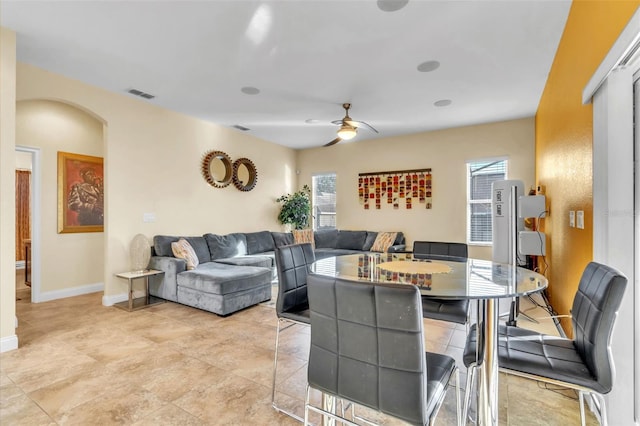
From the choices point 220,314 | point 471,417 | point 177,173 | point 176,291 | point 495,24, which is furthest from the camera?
point 177,173

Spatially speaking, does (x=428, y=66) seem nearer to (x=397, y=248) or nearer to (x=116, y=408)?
(x=397, y=248)

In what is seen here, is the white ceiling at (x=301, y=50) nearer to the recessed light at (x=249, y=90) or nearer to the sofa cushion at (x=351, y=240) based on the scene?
the recessed light at (x=249, y=90)

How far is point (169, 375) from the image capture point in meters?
2.31

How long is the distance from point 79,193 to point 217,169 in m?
2.10

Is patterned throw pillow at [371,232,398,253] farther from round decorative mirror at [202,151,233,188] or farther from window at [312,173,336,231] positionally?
round decorative mirror at [202,151,233,188]

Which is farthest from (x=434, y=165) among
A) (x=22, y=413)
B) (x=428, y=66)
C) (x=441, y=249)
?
(x=22, y=413)

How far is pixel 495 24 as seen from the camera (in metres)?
2.67

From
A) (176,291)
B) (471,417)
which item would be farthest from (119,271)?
(471,417)

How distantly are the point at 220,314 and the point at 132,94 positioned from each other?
3195 mm

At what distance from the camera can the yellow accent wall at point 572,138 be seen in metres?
1.97

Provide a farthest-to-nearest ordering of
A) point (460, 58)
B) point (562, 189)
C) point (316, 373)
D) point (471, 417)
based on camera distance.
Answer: point (460, 58) → point (562, 189) → point (471, 417) → point (316, 373)

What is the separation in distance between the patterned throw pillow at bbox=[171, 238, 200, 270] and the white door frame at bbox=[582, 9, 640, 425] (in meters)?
4.22

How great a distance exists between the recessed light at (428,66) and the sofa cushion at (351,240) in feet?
12.0

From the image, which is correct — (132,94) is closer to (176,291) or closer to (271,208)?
(176,291)
